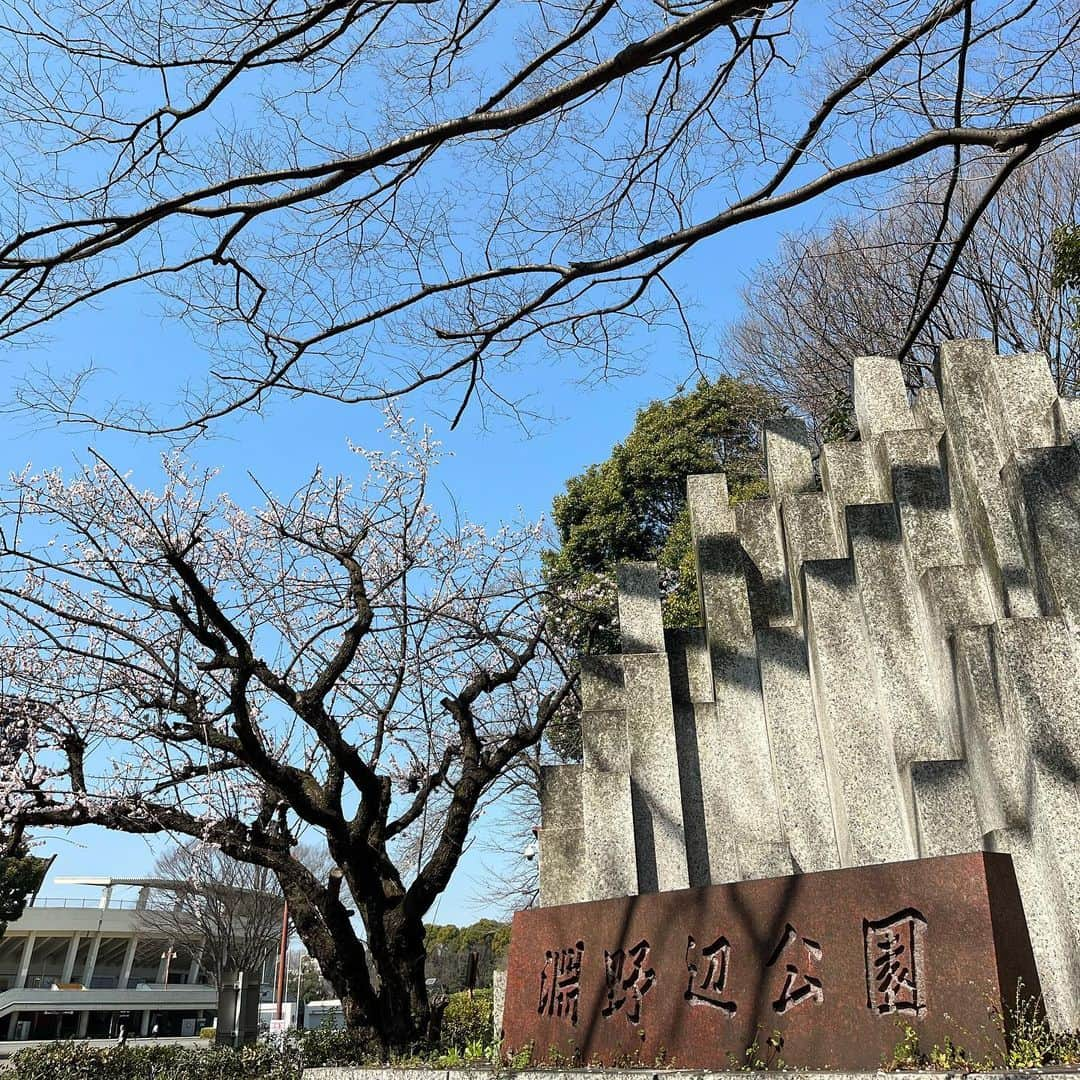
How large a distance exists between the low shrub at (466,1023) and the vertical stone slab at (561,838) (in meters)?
1.20

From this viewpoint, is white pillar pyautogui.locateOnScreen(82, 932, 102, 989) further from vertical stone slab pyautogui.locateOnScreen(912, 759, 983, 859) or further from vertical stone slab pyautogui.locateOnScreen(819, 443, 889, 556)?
vertical stone slab pyautogui.locateOnScreen(912, 759, 983, 859)

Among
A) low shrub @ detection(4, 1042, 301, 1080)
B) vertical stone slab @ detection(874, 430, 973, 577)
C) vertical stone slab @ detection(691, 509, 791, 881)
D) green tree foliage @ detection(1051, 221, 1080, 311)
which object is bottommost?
low shrub @ detection(4, 1042, 301, 1080)

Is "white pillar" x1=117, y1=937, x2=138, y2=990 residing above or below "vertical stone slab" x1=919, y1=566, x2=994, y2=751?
Answer: below

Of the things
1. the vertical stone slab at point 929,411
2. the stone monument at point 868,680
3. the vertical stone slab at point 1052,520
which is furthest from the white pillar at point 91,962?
the vertical stone slab at point 1052,520

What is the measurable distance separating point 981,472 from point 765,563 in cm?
198

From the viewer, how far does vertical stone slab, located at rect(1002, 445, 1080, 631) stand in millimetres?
4746

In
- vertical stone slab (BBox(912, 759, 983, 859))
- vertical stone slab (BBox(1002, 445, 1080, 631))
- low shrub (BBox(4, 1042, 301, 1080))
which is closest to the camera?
vertical stone slab (BBox(1002, 445, 1080, 631))

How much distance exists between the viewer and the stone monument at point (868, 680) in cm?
458

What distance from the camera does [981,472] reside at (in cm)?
556

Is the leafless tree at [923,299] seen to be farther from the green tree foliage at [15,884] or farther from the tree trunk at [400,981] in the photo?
the green tree foliage at [15,884]

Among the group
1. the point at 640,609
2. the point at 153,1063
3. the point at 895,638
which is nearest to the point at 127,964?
the point at 153,1063

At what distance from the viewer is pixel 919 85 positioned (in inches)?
189

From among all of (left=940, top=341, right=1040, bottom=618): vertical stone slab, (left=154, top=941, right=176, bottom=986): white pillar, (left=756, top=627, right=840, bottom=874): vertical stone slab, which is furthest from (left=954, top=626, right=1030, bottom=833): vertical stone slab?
(left=154, top=941, right=176, bottom=986): white pillar

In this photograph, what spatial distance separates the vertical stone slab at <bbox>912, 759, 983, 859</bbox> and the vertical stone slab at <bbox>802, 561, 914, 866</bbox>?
1.20ft
